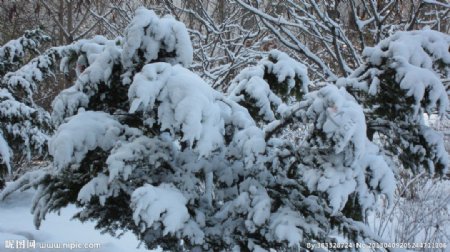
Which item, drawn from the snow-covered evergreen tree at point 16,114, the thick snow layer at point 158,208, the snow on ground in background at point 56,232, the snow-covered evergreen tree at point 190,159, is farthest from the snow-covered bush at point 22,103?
the thick snow layer at point 158,208

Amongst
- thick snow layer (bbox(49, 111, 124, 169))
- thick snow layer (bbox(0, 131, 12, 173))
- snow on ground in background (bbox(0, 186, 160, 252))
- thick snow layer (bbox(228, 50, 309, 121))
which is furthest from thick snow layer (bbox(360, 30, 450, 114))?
thick snow layer (bbox(0, 131, 12, 173))

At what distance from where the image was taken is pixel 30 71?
4.30 metres

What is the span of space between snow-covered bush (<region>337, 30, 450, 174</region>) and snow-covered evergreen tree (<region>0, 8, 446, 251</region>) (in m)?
0.15

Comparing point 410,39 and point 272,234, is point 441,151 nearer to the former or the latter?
point 410,39

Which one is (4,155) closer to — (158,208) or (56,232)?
(56,232)

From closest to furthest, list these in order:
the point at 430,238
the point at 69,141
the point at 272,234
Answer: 1. the point at 69,141
2. the point at 272,234
3. the point at 430,238

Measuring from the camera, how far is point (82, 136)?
1647 mm

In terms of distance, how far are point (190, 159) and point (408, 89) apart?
94cm

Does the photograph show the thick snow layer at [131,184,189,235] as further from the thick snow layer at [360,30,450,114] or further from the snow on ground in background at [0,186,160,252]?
the snow on ground in background at [0,186,160,252]

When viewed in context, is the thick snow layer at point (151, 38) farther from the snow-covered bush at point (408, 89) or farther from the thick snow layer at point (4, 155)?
the thick snow layer at point (4, 155)

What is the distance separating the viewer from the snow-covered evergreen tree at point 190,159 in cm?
152

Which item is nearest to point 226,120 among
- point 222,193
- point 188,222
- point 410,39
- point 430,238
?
point 222,193

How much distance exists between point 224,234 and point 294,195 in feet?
1.16

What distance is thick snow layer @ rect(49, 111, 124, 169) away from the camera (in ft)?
5.20
